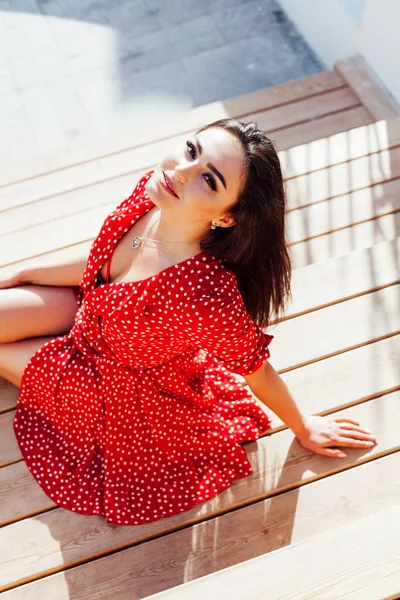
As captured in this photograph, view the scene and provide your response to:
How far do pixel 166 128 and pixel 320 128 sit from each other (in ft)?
2.45

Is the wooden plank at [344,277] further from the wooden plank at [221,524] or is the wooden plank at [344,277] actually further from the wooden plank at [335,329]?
the wooden plank at [221,524]

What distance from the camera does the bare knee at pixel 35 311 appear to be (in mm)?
2279

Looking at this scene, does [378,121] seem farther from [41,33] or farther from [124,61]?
[41,33]

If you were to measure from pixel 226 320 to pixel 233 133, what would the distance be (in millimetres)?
475

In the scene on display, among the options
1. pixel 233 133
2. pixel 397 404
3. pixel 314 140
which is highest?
pixel 233 133

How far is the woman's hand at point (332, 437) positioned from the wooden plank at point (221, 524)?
26mm

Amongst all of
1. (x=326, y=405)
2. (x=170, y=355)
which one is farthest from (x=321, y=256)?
(x=170, y=355)

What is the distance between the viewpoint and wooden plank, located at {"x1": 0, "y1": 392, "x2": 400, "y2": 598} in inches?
79.1

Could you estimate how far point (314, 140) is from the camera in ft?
10.9

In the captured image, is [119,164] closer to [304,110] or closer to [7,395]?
[304,110]

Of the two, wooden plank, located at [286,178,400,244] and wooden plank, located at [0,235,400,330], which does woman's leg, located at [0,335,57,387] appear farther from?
wooden plank, located at [286,178,400,244]

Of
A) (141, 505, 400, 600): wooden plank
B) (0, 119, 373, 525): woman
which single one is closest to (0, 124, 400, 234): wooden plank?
(0, 119, 373, 525): woman

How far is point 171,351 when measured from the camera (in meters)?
2.03

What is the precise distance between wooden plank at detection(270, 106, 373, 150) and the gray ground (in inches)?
33.5
